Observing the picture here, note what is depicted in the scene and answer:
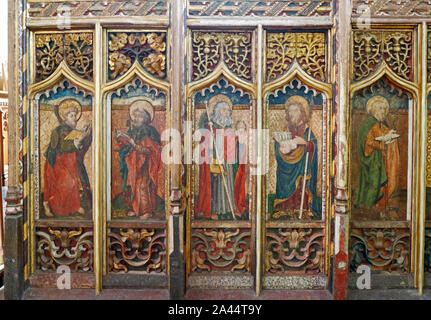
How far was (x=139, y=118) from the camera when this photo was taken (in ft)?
11.7

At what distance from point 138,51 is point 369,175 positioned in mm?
3227

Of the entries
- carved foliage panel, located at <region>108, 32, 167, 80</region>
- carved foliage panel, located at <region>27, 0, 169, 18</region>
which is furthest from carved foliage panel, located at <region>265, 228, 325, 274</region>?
carved foliage panel, located at <region>27, 0, 169, 18</region>

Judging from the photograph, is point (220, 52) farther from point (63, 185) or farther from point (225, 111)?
point (63, 185)

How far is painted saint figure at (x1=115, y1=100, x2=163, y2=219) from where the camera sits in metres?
3.58

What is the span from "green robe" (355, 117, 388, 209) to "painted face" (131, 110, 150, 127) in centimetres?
266

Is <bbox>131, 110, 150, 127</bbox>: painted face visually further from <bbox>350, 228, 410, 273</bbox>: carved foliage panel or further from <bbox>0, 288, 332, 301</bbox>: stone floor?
<bbox>350, 228, 410, 273</bbox>: carved foliage panel

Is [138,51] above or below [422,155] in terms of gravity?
above

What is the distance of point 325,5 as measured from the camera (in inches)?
136

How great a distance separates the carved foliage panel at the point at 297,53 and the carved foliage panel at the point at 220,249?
1977mm

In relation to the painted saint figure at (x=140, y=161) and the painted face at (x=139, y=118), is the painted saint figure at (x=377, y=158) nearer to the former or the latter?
the painted saint figure at (x=140, y=161)

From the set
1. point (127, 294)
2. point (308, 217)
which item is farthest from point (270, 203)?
point (127, 294)

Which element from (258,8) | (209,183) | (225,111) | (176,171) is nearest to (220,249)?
(209,183)

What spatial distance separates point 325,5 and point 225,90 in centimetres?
155

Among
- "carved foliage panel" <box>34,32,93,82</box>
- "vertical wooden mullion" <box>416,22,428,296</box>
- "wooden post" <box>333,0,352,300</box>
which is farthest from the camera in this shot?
"carved foliage panel" <box>34,32,93,82</box>
